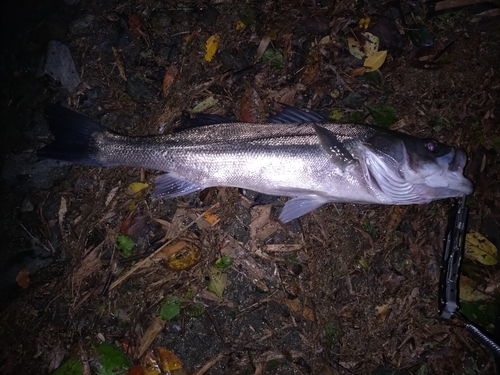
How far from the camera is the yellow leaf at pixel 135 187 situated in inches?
138

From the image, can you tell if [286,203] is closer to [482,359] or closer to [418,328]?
[418,328]

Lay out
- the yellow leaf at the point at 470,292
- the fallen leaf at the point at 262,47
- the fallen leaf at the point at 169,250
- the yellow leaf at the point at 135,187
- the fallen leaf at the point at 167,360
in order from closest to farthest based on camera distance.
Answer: the yellow leaf at the point at 470,292 < the fallen leaf at the point at 167,360 < the fallen leaf at the point at 169,250 < the yellow leaf at the point at 135,187 < the fallen leaf at the point at 262,47

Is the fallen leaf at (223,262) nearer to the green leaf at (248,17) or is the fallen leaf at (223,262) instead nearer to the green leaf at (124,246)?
the green leaf at (124,246)

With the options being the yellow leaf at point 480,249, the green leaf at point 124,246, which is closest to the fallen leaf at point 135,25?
the green leaf at point 124,246

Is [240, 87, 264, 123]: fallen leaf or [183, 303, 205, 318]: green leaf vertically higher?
[240, 87, 264, 123]: fallen leaf

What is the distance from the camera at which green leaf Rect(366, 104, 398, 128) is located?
3412 mm

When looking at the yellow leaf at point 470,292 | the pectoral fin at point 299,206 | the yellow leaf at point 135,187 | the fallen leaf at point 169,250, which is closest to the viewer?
the pectoral fin at point 299,206

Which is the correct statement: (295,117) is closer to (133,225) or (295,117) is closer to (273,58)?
(273,58)

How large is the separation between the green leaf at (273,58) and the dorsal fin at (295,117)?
0.69m

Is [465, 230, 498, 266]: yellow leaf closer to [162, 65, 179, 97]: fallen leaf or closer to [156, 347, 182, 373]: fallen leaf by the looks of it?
[156, 347, 182, 373]: fallen leaf

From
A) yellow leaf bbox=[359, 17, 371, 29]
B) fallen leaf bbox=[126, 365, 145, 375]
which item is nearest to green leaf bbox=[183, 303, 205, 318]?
fallen leaf bbox=[126, 365, 145, 375]

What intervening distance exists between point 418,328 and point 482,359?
0.64 metres

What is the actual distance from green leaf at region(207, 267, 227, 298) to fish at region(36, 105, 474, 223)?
847mm

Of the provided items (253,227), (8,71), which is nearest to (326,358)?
(253,227)
